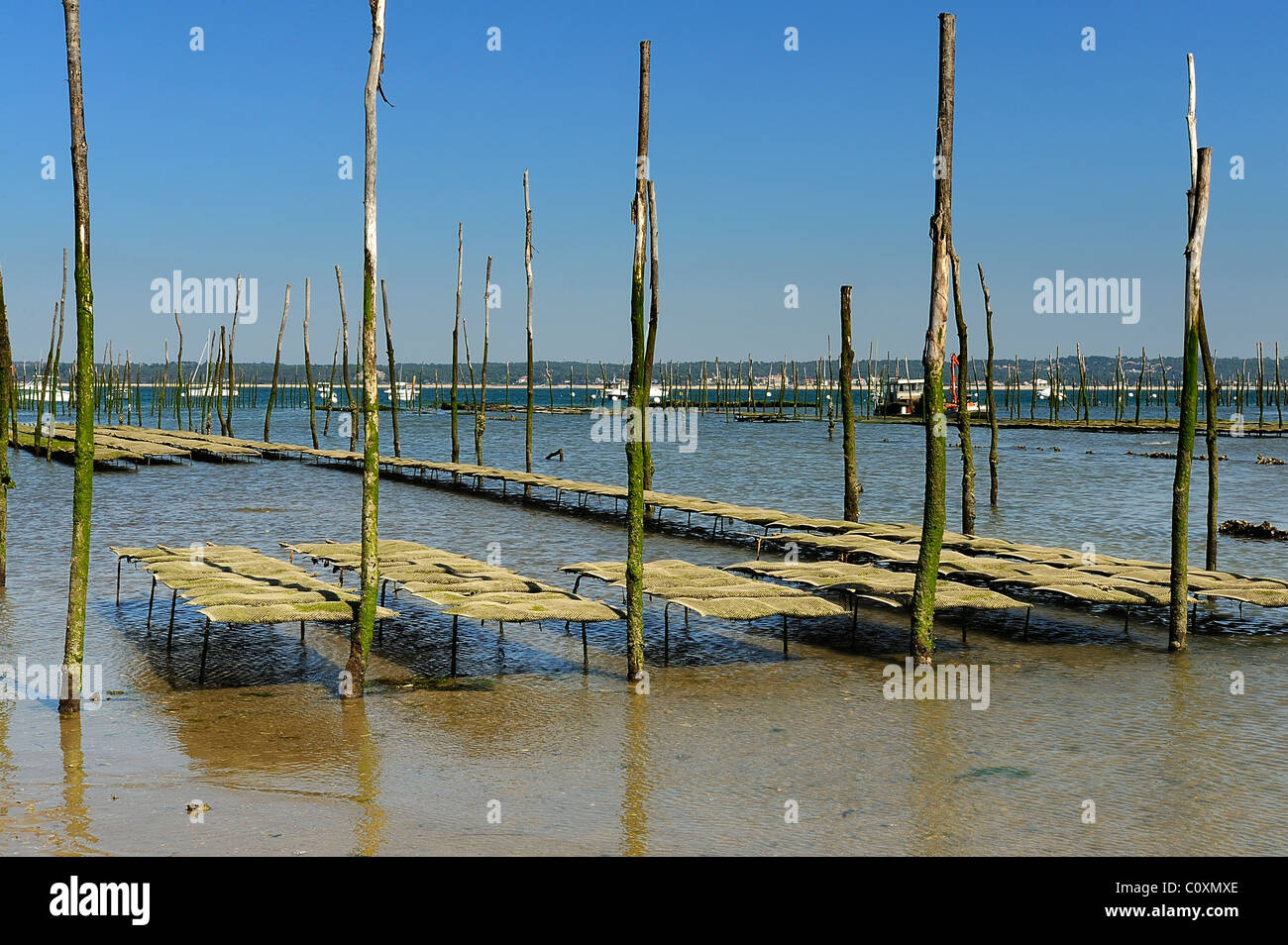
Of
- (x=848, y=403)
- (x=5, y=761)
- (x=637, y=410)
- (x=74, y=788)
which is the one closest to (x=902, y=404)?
(x=848, y=403)

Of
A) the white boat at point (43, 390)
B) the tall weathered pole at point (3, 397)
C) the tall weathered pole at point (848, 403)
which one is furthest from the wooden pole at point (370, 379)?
the white boat at point (43, 390)

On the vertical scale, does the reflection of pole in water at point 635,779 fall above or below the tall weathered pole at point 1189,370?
below

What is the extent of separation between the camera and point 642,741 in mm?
10297

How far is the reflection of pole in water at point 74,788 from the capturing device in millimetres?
7480

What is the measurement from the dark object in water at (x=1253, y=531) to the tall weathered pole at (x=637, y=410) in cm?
1916

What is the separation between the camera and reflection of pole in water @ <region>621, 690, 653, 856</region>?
7.84m

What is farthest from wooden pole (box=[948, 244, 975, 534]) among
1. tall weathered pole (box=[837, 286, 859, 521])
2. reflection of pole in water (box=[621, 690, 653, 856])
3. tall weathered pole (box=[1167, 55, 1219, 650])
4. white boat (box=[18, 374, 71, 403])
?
white boat (box=[18, 374, 71, 403])

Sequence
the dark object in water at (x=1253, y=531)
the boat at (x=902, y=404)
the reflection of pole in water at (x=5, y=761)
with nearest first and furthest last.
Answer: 1. the reflection of pole in water at (x=5, y=761)
2. the dark object in water at (x=1253, y=531)
3. the boat at (x=902, y=404)

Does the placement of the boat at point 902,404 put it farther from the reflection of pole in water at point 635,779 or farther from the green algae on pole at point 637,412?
the reflection of pole in water at point 635,779

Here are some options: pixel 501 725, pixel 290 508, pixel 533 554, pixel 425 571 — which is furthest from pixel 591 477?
pixel 501 725

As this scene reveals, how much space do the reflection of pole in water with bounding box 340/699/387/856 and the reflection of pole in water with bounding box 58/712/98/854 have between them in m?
1.69

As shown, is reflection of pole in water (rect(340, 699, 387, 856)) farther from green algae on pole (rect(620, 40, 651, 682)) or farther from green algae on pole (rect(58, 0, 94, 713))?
green algae on pole (rect(620, 40, 651, 682))

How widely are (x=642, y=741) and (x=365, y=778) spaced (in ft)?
8.22
